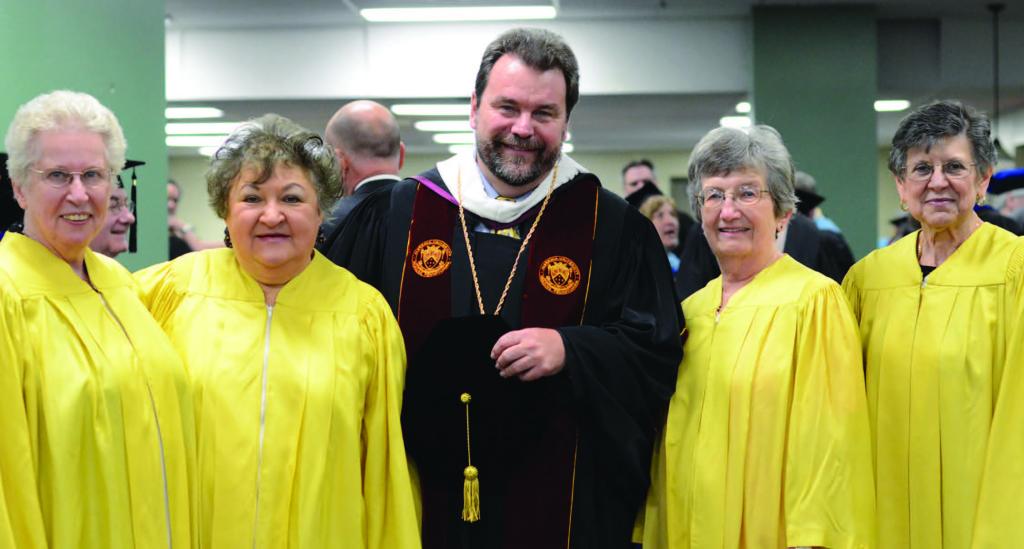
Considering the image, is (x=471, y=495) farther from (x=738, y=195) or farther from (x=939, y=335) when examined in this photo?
(x=939, y=335)

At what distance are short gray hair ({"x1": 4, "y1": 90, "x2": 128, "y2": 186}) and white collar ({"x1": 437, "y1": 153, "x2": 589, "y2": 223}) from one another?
104 centimetres

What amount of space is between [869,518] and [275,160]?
6.07 feet

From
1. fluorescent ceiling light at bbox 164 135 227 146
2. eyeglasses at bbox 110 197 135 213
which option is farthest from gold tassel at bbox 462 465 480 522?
fluorescent ceiling light at bbox 164 135 227 146

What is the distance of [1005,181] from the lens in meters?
4.24

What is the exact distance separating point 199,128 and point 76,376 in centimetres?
1375

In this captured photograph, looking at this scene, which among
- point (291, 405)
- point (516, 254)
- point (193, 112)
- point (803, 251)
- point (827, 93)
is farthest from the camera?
point (193, 112)

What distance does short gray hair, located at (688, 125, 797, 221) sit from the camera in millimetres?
3000

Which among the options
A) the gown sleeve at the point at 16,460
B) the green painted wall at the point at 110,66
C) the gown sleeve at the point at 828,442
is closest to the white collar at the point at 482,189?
the gown sleeve at the point at 828,442

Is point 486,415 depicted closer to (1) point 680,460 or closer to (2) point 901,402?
(1) point 680,460

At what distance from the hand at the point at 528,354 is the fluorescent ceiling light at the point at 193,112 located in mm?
10302

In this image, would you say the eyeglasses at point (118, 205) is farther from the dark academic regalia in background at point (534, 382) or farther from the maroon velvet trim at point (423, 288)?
the maroon velvet trim at point (423, 288)

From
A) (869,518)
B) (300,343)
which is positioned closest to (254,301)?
(300,343)

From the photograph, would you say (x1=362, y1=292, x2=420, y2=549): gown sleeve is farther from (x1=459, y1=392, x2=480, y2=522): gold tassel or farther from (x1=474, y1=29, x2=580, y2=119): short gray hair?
(x1=474, y1=29, x2=580, y2=119): short gray hair

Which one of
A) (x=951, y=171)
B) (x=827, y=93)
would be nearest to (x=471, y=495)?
(x=951, y=171)
